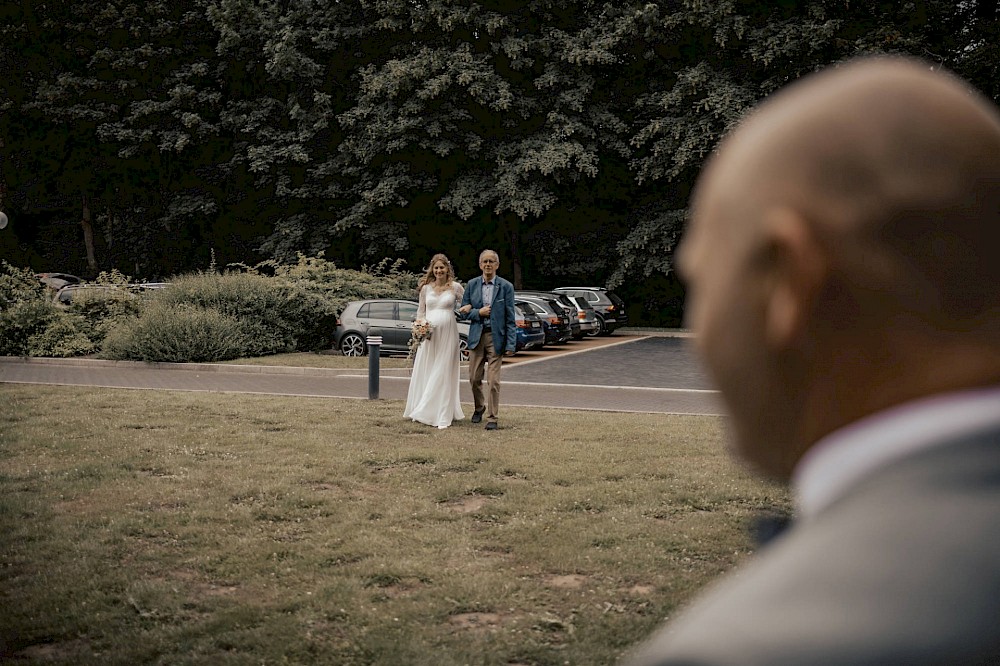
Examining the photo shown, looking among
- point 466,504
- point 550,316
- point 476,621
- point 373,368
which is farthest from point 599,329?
point 476,621

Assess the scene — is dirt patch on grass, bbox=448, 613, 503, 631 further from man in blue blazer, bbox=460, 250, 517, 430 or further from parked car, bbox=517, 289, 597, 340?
parked car, bbox=517, 289, 597, 340

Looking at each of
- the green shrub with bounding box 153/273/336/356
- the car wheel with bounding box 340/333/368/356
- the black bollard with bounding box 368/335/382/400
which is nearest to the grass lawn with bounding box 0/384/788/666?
the black bollard with bounding box 368/335/382/400

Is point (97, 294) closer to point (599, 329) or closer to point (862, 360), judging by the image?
point (599, 329)

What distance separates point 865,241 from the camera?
2.04ft

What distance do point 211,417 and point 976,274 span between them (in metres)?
11.7

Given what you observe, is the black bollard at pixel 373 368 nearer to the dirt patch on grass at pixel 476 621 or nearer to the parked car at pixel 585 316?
the dirt patch on grass at pixel 476 621

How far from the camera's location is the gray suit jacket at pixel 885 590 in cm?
54

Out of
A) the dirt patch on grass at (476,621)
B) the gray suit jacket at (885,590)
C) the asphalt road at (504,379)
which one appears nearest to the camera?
the gray suit jacket at (885,590)

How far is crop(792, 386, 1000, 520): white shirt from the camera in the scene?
0.59m

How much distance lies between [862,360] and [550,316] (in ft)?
81.4

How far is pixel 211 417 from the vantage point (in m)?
11.6

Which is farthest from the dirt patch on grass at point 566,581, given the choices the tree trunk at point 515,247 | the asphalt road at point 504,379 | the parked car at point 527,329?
the tree trunk at point 515,247

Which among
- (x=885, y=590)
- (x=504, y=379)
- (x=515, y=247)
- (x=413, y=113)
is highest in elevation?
(x=413, y=113)

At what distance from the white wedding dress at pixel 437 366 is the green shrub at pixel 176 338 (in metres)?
10.2
